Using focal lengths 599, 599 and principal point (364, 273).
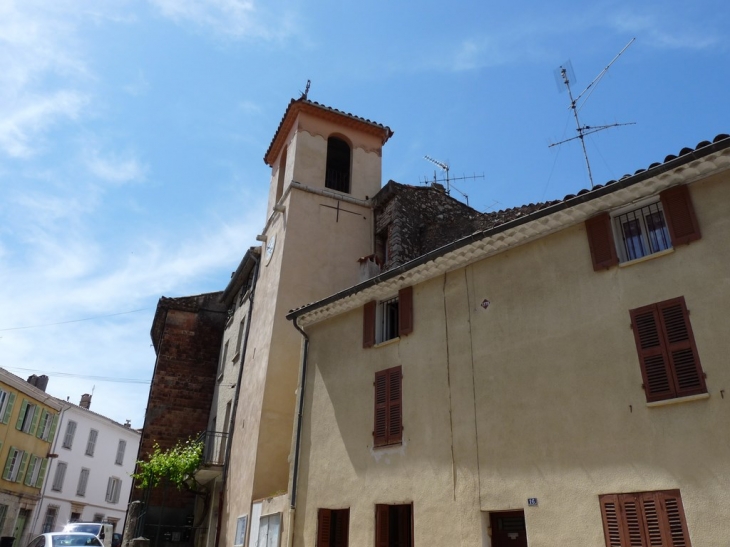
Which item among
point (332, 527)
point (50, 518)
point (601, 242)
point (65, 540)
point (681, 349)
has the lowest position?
point (65, 540)

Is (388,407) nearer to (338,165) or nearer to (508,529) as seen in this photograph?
(508,529)

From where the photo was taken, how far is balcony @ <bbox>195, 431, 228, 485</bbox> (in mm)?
16672

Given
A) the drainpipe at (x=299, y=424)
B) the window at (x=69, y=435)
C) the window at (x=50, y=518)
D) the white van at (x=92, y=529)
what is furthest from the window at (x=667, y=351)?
the window at (x=69, y=435)

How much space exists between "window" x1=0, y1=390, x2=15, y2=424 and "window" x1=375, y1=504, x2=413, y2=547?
2513 centimetres

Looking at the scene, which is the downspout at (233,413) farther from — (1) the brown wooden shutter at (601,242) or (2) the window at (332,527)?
(1) the brown wooden shutter at (601,242)

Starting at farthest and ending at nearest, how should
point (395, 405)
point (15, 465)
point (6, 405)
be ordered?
point (15, 465)
point (6, 405)
point (395, 405)

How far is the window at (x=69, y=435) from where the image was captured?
1521 inches

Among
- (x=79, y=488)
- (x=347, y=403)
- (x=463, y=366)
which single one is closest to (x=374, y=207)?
(x=347, y=403)

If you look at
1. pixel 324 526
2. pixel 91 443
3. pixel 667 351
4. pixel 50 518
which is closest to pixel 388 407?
pixel 324 526

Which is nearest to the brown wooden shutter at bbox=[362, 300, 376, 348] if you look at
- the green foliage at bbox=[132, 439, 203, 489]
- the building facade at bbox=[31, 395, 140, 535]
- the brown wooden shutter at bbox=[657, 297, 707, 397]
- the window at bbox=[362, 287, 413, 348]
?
the window at bbox=[362, 287, 413, 348]

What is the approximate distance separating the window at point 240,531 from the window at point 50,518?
26.7 meters

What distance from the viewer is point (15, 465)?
30266 millimetres

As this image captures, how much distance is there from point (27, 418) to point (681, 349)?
33.2 metres

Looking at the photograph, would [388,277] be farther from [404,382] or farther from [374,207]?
[374,207]
